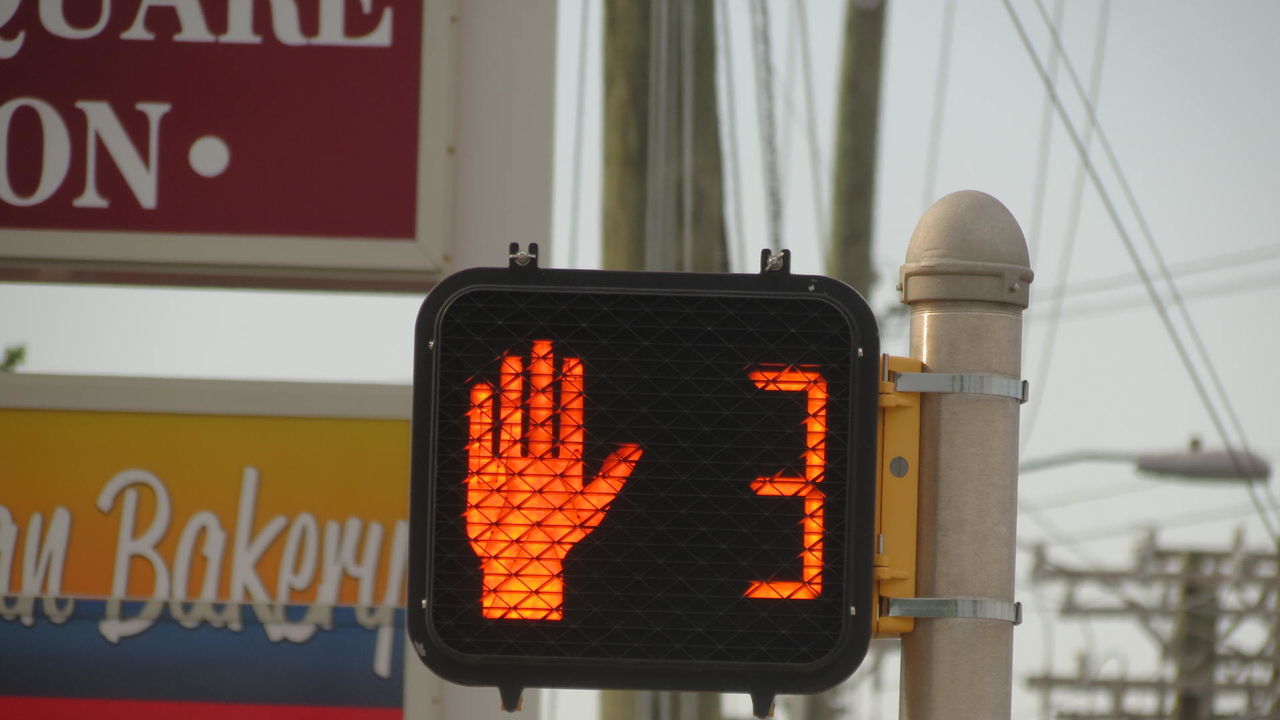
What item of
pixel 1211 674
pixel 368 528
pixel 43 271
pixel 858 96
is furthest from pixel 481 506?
pixel 1211 674

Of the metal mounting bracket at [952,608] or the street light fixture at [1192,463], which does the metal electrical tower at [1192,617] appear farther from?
the metal mounting bracket at [952,608]

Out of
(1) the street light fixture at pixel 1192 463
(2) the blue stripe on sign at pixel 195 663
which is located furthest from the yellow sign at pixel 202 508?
(1) the street light fixture at pixel 1192 463

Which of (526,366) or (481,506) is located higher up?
(526,366)

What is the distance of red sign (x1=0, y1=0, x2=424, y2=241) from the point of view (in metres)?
5.04

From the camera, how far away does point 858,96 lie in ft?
27.7

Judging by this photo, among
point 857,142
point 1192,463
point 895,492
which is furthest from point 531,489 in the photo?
point 1192,463

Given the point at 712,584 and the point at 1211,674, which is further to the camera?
the point at 1211,674

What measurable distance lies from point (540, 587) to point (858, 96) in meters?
6.63

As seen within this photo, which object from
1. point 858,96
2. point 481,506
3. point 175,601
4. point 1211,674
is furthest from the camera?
point 1211,674

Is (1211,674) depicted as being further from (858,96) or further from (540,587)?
(540,587)

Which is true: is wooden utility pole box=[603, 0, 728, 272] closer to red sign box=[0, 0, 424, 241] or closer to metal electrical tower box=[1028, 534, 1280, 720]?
red sign box=[0, 0, 424, 241]

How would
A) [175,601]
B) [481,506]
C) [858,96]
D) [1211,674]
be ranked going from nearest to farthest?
[481,506], [175,601], [858,96], [1211,674]

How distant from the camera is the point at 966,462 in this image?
7.11 ft

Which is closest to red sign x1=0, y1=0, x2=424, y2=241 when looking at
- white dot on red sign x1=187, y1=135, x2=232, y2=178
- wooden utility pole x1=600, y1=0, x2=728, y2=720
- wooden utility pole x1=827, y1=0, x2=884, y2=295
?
white dot on red sign x1=187, y1=135, x2=232, y2=178
